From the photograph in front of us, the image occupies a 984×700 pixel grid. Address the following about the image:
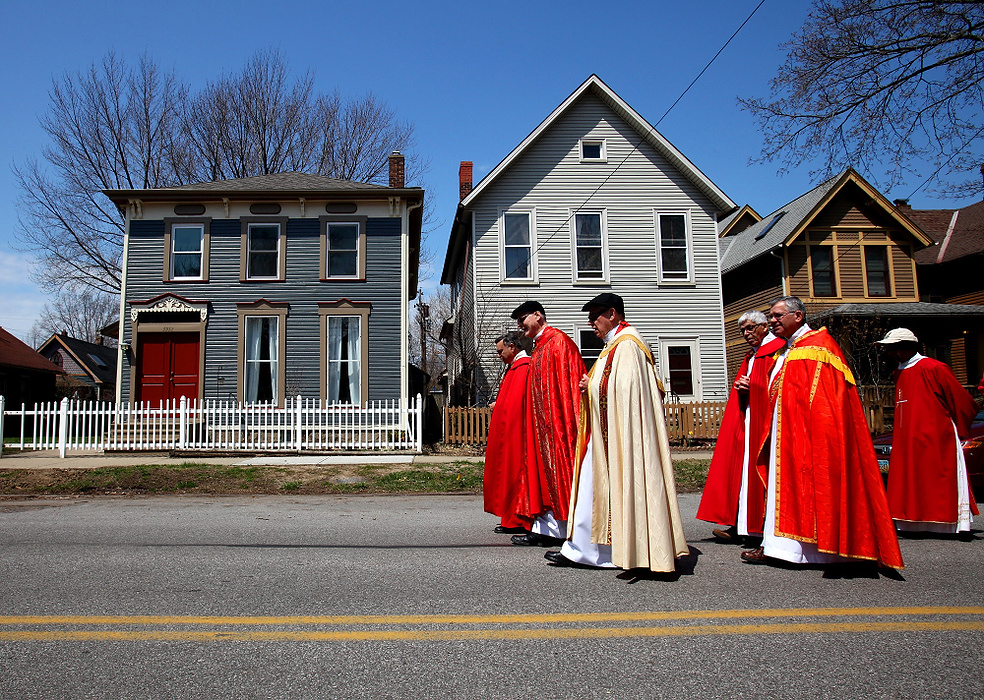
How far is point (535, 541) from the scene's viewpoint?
595 cm

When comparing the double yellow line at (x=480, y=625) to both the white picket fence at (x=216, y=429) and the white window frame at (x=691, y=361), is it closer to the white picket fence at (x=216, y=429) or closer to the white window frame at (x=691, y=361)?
the white picket fence at (x=216, y=429)

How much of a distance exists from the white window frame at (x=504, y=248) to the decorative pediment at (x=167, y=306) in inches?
341

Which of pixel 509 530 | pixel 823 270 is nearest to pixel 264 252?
pixel 509 530

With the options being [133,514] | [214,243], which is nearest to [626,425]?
[133,514]

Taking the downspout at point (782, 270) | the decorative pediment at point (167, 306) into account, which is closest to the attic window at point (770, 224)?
the downspout at point (782, 270)

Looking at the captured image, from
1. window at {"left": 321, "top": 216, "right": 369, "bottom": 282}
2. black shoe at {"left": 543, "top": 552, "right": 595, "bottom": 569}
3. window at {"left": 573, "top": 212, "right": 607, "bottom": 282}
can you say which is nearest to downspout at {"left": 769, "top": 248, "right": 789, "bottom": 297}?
window at {"left": 573, "top": 212, "right": 607, "bottom": 282}

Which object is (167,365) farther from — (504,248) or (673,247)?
(673,247)

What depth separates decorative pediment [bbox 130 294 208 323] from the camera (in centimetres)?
1916

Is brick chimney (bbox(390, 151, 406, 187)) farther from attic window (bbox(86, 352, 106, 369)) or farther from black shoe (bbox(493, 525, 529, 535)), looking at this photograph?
attic window (bbox(86, 352, 106, 369))

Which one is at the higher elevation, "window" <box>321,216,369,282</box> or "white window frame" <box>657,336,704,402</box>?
"window" <box>321,216,369,282</box>

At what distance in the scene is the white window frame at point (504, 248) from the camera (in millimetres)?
21938

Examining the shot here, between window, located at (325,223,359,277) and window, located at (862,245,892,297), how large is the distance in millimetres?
17357

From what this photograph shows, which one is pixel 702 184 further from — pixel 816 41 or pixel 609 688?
pixel 609 688

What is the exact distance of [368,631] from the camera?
11.7ft
